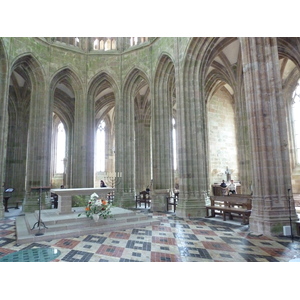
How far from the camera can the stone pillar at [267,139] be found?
687 centimetres

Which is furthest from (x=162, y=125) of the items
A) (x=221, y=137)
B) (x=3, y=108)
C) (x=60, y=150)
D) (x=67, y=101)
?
(x=60, y=150)

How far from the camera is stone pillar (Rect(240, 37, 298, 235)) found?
6873 mm

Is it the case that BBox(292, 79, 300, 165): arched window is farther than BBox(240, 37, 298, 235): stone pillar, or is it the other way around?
BBox(292, 79, 300, 165): arched window

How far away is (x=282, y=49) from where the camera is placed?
11953 mm

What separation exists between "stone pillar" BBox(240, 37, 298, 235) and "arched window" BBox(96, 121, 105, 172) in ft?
69.6

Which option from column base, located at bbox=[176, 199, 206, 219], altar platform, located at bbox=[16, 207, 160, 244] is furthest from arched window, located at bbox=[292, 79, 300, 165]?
altar platform, located at bbox=[16, 207, 160, 244]

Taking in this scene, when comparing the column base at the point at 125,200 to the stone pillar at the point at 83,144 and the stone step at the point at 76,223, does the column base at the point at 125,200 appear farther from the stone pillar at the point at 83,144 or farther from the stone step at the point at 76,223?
the stone step at the point at 76,223

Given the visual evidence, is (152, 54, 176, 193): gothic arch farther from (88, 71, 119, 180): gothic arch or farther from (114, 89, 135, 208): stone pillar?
(88, 71, 119, 180): gothic arch

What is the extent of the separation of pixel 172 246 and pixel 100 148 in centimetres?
2226

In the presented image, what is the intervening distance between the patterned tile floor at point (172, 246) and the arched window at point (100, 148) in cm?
1864

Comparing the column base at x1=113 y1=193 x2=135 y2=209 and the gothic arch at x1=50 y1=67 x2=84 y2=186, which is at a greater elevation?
the gothic arch at x1=50 y1=67 x2=84 y2=186

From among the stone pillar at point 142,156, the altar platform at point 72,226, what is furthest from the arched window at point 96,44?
the altar platform at point 72,226

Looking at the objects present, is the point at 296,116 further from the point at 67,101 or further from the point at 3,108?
the point at 3,108

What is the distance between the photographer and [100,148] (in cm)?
2680
